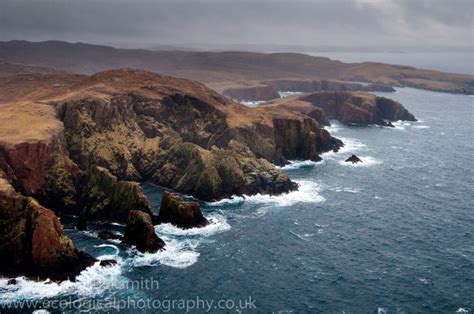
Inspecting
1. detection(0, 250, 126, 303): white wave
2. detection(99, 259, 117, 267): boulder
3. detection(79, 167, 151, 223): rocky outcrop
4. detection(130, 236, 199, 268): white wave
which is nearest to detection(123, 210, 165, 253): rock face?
detection(130, 236, 199, 268): white wave

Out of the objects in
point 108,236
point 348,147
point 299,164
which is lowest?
point 108,236

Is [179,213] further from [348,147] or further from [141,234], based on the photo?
[348,147]

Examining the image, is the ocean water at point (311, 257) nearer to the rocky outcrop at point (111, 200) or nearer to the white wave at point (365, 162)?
the rocky outcrop at point (111, 200)

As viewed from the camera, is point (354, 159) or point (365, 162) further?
point (365, 162)

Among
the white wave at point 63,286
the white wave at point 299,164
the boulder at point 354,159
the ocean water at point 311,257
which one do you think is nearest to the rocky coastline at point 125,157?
the white wave at point 63,286

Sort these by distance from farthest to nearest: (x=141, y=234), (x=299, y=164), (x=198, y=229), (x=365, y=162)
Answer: (x=365, y=162) < (x=299, y=164) < (x=198, y=229) < (x=141, y=234)

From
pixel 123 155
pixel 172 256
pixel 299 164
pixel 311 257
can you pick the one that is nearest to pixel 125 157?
pixel 123 155

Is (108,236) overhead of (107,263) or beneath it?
overhead

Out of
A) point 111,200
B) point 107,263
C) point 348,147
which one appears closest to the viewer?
point 107,263
